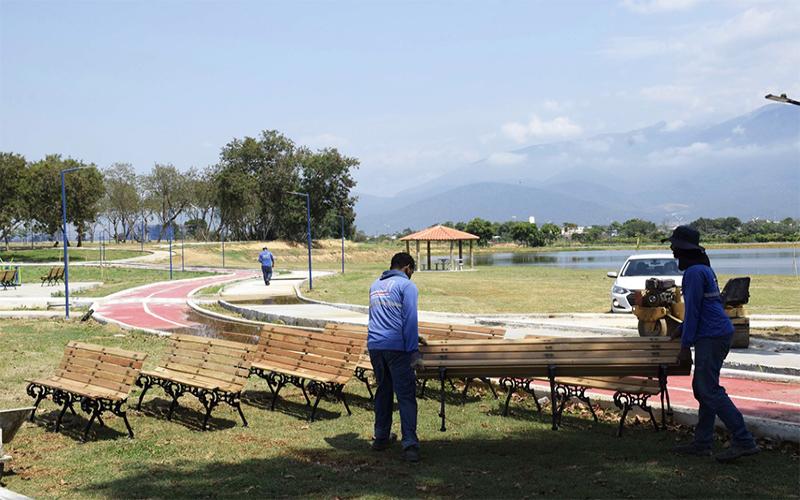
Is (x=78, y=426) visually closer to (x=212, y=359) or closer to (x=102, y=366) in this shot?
(x=102, y=366)

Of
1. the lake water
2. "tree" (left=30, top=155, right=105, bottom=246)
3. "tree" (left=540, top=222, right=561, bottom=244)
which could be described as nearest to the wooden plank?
the lake water

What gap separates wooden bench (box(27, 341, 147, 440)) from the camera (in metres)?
8.00

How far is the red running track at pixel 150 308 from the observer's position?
19688 millimetres

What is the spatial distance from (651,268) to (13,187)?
6310cm

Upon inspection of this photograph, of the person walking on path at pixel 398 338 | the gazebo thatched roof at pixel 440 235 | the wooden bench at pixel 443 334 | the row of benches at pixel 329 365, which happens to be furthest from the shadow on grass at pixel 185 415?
the gazebo thatched roof at pixel 440 235

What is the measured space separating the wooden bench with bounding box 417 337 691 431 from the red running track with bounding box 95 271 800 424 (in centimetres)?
164

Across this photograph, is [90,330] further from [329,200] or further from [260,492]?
[329,200]

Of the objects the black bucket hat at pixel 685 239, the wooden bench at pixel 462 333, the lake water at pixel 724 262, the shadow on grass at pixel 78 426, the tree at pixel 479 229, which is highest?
the tree at pixel 479 229

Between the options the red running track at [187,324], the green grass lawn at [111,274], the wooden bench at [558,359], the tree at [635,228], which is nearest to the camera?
the wooden bench at [558,359]

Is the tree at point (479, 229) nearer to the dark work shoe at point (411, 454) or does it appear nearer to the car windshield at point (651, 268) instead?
the car windshield at point (651, 268)

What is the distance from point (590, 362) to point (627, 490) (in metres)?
1.76

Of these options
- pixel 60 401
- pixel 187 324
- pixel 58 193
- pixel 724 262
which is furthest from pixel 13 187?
pixel 60 401

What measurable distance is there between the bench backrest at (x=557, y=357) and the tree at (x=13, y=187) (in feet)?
223

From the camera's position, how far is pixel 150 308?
2400 cm
